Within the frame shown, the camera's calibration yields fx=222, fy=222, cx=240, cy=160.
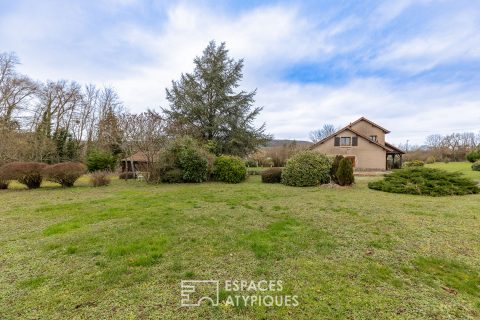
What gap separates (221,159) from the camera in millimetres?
14141

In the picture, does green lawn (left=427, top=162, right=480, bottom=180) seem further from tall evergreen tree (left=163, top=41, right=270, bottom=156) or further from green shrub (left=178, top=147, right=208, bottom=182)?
green shrub (left=178, top=147, right=208, bottom=182)

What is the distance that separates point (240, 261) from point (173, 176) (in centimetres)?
1065

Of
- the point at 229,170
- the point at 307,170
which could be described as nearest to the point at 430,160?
the point at 307,170

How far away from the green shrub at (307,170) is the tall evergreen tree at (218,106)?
28.3ft

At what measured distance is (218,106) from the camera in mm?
20922

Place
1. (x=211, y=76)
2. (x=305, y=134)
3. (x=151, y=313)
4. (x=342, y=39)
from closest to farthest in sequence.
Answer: (x=151, y=313)
(x=342, y=39)
(x=211, y=76)
(x=305, y=134)

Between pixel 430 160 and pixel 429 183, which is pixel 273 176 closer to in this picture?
pixel 429 183

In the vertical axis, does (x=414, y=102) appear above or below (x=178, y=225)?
above

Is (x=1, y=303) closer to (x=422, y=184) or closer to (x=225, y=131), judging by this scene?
(x=422, y=184)

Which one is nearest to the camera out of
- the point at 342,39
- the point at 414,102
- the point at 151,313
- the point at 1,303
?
the point at 151,313

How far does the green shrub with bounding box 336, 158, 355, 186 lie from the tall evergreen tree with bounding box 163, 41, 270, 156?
1040cm

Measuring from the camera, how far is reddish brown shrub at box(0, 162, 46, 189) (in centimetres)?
1028

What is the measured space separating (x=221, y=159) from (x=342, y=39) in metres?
9.31

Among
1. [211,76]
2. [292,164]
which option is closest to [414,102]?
[292,164]
